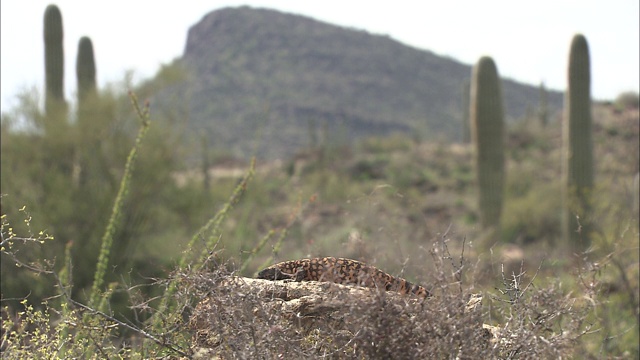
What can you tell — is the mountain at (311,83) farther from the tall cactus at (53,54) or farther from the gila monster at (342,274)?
the gila monster at (342,274)

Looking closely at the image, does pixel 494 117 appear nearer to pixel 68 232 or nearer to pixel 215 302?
pixel 68 232

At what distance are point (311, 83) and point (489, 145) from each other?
4541cm

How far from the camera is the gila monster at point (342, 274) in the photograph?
236 cm

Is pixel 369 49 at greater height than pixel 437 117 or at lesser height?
greater

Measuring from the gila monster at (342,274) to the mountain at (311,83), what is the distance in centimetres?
4448

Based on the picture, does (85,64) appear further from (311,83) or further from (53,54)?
(311,83)

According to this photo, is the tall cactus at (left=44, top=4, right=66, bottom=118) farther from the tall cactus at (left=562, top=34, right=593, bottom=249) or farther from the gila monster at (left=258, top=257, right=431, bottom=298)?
the gila monster at (left=258, top=257, right=431, bottom=298)

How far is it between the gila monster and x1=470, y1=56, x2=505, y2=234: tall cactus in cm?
1403

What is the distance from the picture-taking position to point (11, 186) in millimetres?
10523

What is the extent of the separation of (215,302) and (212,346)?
221 millimetres

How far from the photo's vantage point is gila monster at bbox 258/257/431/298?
2.36m

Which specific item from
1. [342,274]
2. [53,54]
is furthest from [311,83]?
[342,274]

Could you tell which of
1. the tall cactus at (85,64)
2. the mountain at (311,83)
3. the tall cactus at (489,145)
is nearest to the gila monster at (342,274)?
the tall cactus at (85,64)

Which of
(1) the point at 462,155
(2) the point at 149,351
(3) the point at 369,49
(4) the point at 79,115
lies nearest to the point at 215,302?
(2) the point at 149,351
